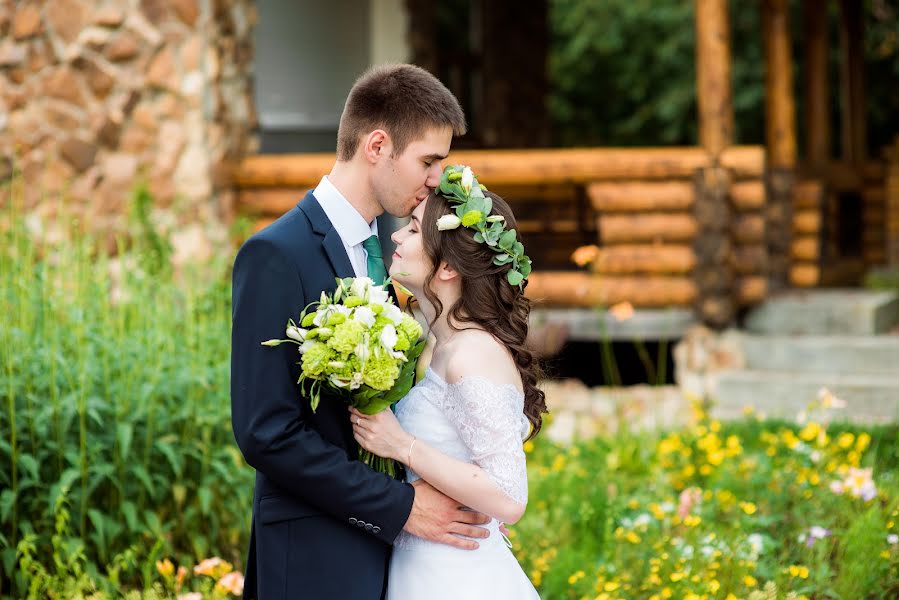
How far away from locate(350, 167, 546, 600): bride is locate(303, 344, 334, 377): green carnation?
23 centimetres

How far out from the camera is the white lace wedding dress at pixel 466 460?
2627 mm

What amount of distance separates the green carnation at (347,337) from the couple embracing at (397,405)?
174 mm

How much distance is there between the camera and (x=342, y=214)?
9.04 ft

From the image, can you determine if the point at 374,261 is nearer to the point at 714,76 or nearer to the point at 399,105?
the point at 399,105

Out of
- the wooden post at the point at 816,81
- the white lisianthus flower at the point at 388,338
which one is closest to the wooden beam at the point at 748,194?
the wooden post at the point at 816,81


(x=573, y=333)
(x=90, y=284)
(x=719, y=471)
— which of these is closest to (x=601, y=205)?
(x=573, y=333)

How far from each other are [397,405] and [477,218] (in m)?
0.55

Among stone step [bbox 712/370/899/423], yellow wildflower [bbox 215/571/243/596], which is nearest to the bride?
yellow wildflower [bbox 215/571/243/596]

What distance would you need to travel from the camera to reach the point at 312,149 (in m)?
9.91

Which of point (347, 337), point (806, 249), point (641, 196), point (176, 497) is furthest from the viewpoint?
point (806, 249)

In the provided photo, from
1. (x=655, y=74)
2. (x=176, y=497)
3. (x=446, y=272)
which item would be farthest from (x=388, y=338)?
(x=655, y=74)

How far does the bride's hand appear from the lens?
2.58 meters

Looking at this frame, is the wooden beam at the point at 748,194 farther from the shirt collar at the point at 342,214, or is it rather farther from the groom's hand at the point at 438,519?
the groom's hand at the point at 438,519

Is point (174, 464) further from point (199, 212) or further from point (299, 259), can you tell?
point (199, 212)
